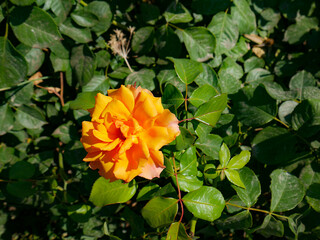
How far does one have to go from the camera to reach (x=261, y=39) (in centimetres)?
180

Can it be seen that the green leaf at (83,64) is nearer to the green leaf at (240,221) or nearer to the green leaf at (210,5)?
the green leaf at (210,5)

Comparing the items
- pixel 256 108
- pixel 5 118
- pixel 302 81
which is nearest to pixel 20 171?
pixel 5 118

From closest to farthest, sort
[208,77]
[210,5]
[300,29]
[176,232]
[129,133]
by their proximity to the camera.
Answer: [129,133] → [176,232] → [208,77] → [210,5] → [300,29]

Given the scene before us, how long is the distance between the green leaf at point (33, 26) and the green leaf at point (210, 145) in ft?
2.79

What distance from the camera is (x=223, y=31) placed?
59.0 inches

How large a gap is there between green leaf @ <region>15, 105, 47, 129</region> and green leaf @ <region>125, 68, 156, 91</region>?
612 millimetres

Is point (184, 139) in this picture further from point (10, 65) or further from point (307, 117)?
point (10, 65)

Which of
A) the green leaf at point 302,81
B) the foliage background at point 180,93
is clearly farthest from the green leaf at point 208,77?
the green leaf at point 302,81

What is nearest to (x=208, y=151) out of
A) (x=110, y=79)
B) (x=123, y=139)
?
(x=123, y=139)

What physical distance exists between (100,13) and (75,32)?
17 centimetres

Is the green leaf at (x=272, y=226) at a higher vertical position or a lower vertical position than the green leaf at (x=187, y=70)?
lower

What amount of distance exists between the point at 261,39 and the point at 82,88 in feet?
3.99

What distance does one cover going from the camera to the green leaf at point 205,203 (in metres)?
1.03

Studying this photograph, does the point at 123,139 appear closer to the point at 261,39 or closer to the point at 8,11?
the point at 8,11
